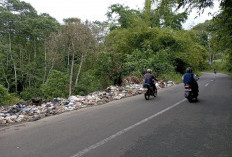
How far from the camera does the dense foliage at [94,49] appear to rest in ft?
52.3

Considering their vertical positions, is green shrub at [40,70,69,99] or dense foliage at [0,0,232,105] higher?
dense foliage at [0,0,232,105]

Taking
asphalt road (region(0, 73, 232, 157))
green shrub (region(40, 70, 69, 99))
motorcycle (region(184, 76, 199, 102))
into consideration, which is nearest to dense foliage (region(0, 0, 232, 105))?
green shrub (region(40, 70, 69, 99))

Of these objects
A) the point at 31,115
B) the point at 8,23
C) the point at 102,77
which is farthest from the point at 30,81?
the point at 31,115

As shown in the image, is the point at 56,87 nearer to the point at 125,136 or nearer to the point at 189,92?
the point at 189,92

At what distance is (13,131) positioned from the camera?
566cm

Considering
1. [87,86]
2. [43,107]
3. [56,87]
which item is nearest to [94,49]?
[87,86]

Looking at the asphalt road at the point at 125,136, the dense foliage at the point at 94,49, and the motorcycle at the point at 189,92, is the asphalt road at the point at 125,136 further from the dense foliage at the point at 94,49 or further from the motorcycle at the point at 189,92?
the dense foliage at the point at 94,49

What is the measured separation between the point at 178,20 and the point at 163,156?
35546mm

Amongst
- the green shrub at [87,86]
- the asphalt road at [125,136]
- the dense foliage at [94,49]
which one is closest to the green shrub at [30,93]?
the dense foliage at [94,49]

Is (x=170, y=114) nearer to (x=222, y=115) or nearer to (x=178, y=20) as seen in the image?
(x=222, y=115)

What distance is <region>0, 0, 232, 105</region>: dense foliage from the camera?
1595 centimetres

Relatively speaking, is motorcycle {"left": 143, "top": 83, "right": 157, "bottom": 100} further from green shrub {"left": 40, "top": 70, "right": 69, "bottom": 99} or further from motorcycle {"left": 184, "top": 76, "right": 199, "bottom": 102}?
green shrub {"left": 40, "top": 70, "right": 69, "bottom": 99}

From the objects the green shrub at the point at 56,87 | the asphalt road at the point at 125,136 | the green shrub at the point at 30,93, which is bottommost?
the green shrub at the point at 30,93

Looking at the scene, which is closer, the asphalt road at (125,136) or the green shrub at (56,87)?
the asphalt road at (125,136)
